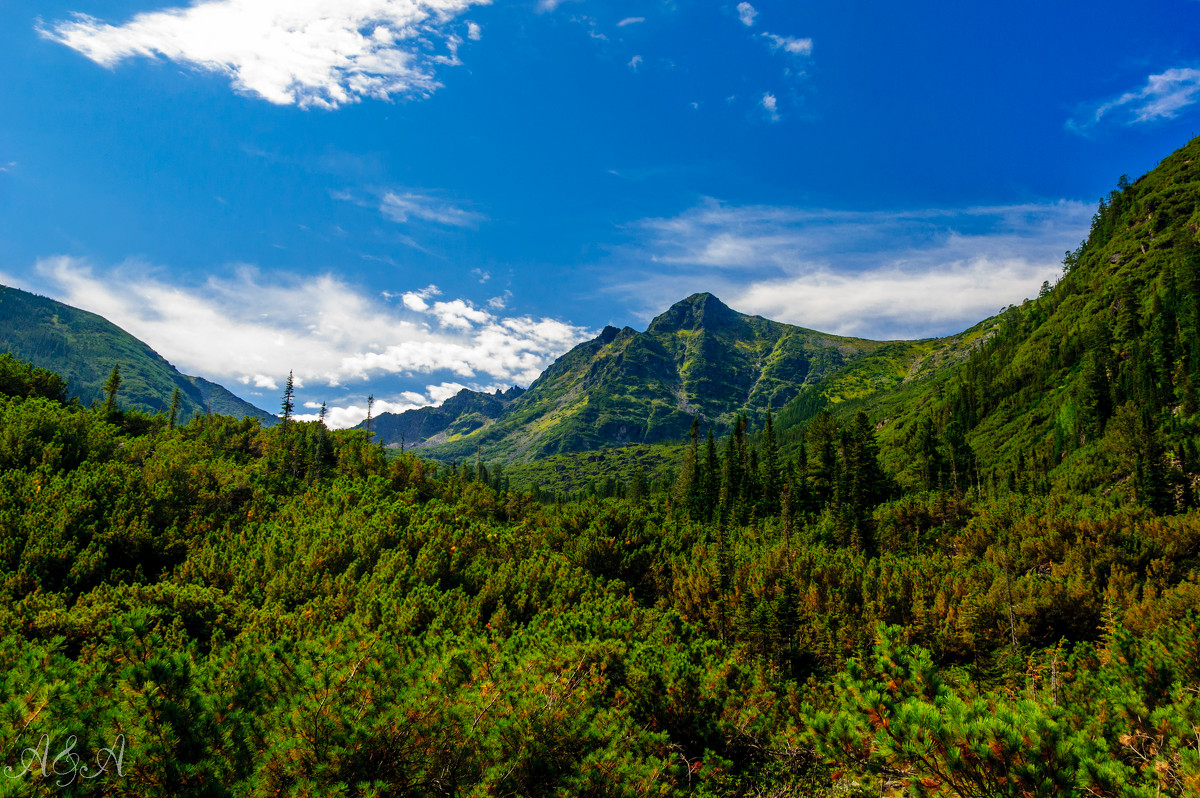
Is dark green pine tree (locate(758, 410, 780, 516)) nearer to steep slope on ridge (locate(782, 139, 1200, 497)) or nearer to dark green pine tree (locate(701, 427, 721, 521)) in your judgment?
dark green pine tree (locate(701, 427, 721, 521))

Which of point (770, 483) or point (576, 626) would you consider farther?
point (770, 483)

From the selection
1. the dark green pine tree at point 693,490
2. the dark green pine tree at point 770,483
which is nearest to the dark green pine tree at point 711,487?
the dark green pine tree at point 693,490

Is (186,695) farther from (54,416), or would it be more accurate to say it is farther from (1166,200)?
(1166,200)

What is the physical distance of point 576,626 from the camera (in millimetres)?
20297

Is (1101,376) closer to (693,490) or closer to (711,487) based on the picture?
(711,487)

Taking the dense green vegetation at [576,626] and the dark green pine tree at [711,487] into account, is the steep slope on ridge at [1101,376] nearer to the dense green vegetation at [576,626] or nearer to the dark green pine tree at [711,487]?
the dense green vegetation at [576,626]

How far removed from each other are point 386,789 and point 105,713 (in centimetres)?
408

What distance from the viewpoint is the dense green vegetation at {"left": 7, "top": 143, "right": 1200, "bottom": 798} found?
773 centimetres

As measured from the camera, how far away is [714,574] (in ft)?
124

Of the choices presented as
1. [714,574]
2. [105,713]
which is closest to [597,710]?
[105,713]

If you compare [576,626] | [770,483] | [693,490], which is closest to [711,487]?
[693,490]

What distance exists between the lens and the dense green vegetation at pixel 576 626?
25.4 feet

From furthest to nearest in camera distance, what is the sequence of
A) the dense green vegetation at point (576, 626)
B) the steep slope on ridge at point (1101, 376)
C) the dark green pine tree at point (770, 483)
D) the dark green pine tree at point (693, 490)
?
1. the dark green pine tree at point (693, 490)
2. the steep slope on ridge at point (1101, 376)
3. the dark green pine tree at point (770, 483)
4. the dense green vegetation at point (576, 626)

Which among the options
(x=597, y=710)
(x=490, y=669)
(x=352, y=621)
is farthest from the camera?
(x=352, y=621)
